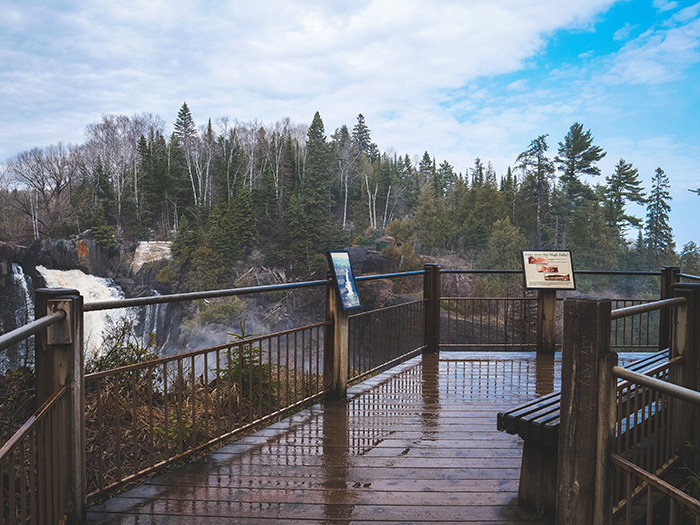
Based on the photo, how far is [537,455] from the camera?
2.43 m

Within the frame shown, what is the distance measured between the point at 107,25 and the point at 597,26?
65888mm

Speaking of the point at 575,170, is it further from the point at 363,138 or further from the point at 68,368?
the point at 68,368

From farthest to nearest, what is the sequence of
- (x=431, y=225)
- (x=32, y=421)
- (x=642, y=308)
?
(x=431, y=225) → (x=642, y=308) → (x=32, y=421)

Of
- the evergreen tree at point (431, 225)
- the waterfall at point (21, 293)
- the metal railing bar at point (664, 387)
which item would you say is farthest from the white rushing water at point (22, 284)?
the metal railing bar at point (664, 387)

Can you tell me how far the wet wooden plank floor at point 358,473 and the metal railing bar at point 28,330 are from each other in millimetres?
1085

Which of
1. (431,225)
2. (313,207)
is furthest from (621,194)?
(313,207)

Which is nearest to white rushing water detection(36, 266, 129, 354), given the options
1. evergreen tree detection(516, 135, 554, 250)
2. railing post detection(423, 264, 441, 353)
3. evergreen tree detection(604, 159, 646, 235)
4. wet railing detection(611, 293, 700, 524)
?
railing post detection(423, 264, 441, 353)

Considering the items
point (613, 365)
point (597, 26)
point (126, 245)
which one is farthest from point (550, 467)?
point (597, 26)

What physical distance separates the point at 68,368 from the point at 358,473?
1741 mm

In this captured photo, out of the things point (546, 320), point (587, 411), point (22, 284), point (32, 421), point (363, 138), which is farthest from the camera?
point (363, 138)

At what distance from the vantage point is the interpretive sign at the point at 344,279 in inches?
167

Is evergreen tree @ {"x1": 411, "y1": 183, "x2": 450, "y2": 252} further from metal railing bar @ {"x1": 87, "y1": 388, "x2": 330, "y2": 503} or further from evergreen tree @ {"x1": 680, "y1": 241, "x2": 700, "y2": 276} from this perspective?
metal railing bar @ {"x1": 87, "y1": 388, "x2": 330, "y2": 503}

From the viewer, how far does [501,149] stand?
2598 inches

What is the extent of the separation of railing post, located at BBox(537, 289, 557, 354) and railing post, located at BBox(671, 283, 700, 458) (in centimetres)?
385
